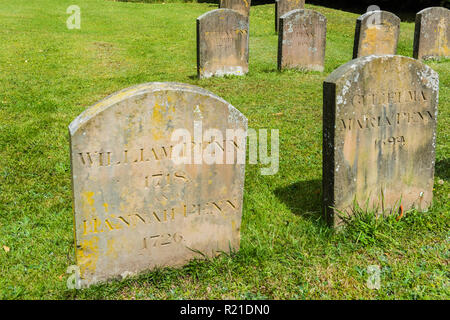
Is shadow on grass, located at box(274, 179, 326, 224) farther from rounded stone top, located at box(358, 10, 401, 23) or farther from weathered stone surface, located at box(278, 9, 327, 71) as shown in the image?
rounded stone top, located at box(358, 10, 401, 23)

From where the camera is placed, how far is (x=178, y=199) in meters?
3.46

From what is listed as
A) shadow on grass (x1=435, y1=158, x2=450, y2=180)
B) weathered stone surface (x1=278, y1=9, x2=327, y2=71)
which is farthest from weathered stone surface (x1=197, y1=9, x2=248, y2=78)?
shadow on grass (x1=435, y1=158, x2=450, y2=180)

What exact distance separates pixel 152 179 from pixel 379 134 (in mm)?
2022

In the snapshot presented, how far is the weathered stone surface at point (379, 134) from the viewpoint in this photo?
382cm

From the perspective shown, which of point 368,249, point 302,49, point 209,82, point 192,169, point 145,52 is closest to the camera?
point 192,169

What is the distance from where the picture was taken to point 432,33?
1221cm

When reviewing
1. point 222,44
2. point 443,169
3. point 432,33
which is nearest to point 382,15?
point 432,33

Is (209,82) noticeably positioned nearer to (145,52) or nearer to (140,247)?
(145,52)

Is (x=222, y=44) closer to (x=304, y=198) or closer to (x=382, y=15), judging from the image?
(x=382, y=15)

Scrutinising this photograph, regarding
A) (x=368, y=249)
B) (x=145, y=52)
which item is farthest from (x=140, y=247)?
(x=145, y=52)

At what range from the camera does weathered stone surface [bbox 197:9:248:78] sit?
10062 mm

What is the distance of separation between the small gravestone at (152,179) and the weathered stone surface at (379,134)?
33.5 inches

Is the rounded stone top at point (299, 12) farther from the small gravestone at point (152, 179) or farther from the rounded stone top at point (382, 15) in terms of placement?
the small gravestone at point (152, 179)
